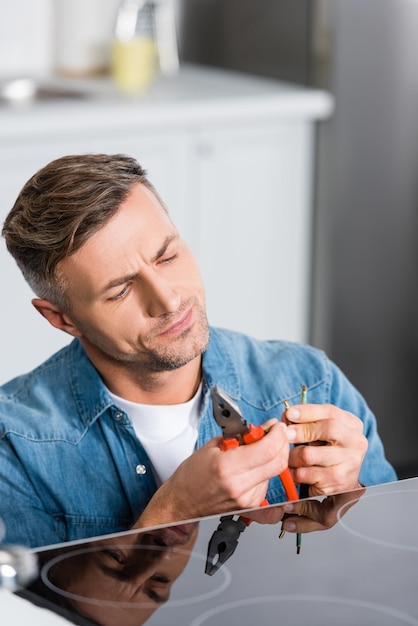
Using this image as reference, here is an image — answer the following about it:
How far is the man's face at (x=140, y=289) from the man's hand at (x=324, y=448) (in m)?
0.13

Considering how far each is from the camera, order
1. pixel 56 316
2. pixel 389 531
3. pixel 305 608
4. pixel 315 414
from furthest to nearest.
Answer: pixel 56 316, pixel 315 414, pixel 389 531, pixel 305 608

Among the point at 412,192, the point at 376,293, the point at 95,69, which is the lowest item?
the point at 376,293

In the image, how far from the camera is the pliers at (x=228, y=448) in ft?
2.87

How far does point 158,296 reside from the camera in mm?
1104

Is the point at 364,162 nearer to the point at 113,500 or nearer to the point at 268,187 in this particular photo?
the point at 268,187

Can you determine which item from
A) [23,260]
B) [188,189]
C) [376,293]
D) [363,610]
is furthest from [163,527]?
[376,293]

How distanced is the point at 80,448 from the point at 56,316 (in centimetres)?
13

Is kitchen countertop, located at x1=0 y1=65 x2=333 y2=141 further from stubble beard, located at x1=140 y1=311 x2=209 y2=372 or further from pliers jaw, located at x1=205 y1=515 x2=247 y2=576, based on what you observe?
pliers jaw, located at x1=205 y1=515 x2=247 y2=576

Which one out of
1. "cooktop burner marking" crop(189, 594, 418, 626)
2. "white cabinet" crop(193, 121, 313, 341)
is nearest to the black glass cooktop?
"cooktop burner marking" crop(189, 594, 418, 626)

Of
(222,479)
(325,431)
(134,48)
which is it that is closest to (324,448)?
(325,431)

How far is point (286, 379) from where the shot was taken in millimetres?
1253

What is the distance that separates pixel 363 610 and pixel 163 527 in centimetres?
19

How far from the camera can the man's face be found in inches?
43.3

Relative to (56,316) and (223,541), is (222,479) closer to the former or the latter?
(223,541)
